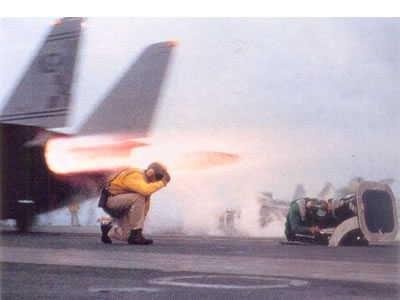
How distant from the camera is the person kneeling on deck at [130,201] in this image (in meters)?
10.1

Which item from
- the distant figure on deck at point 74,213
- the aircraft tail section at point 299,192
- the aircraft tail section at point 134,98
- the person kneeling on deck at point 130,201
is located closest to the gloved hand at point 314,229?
the aircraft tail section at point 299,192

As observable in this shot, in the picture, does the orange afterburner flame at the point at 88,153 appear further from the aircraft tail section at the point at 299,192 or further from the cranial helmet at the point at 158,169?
the aircraft tail section at the point at 299,192

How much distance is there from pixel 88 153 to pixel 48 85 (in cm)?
231

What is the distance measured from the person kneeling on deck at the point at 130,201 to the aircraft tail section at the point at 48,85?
4.92 m

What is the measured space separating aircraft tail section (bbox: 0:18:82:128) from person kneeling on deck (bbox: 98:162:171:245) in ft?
16.1

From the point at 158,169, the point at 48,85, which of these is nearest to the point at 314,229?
the point at 158,169

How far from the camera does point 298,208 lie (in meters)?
10.9

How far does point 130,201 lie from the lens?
1009 centimetres

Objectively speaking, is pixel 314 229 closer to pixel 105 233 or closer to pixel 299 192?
pixel 299 192

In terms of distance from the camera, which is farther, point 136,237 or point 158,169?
point 158,169

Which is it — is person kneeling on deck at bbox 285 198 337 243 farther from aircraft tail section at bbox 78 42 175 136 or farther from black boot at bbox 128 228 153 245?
aircraft tail section at bbox 78 42 175 136

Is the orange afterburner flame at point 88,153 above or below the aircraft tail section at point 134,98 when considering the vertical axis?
below

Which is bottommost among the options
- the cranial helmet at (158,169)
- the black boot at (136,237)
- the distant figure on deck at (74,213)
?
the black boot at (136,237)

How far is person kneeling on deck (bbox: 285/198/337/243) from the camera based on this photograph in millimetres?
10484
